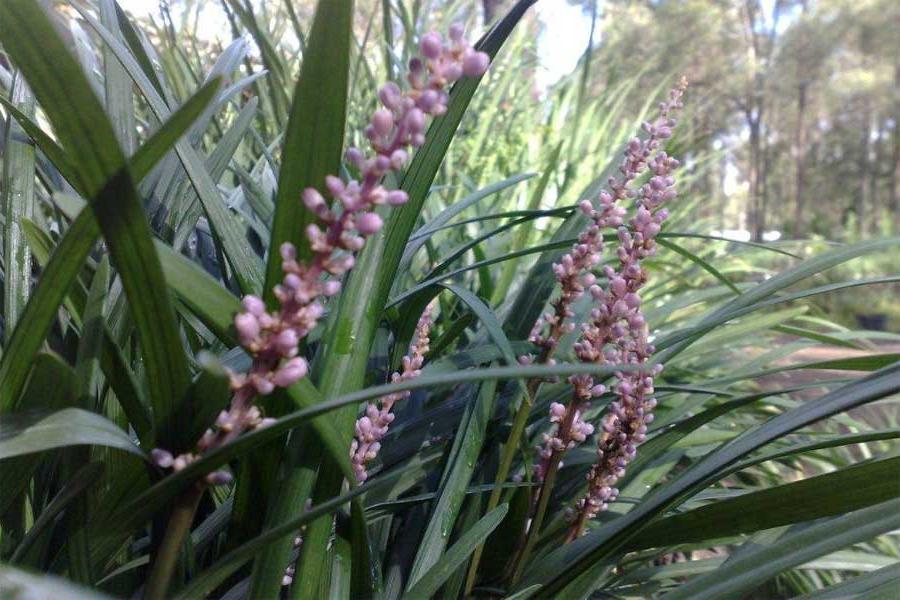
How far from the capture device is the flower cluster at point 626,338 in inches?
21.9

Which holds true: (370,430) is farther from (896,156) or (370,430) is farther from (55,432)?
(896,156)

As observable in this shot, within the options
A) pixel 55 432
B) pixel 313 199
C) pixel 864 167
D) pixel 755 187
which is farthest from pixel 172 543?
pixel 864 167

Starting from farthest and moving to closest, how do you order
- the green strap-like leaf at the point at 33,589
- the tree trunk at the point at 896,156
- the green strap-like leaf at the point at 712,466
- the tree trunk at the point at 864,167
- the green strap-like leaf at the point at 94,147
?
the tree trunk at the point at 864,167
the tree trunk at the point at 896,156
the green strap-like leaf at the point at 712,466
the green strap-like leaf at the point at 94,147
the green strap-like leaf at the point at 33,589

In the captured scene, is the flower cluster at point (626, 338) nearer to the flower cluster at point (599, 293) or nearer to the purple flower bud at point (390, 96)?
the flower cluster at point (599, 293)

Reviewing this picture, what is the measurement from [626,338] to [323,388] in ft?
0.85

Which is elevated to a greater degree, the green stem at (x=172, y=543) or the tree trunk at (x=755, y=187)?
the tree trunk at (x=755, y=187)

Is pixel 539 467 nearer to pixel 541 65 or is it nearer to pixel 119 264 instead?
pixel 119 264

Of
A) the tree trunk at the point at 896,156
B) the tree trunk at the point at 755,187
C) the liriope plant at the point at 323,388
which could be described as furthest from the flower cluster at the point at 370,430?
the tree trunk at the point at 896,156

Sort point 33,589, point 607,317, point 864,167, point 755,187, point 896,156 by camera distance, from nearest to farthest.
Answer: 1. point 33,589
2. point 607,317
3. point 755,187
4. point 896,156
5. point 864,167

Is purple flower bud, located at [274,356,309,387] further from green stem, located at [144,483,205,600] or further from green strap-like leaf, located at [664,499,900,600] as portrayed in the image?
green strap-like leaf, located at [664,499,900,600]

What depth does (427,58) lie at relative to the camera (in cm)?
32

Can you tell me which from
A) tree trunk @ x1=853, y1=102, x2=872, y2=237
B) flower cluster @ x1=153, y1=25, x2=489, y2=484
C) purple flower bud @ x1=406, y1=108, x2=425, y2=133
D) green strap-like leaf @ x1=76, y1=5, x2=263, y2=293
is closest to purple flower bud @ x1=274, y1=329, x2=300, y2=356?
flower cluster @ x1=153, y1=25, x2=489, y2=484

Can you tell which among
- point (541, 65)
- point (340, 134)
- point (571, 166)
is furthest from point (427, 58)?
point (541, 65)

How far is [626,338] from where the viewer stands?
0.59 m
